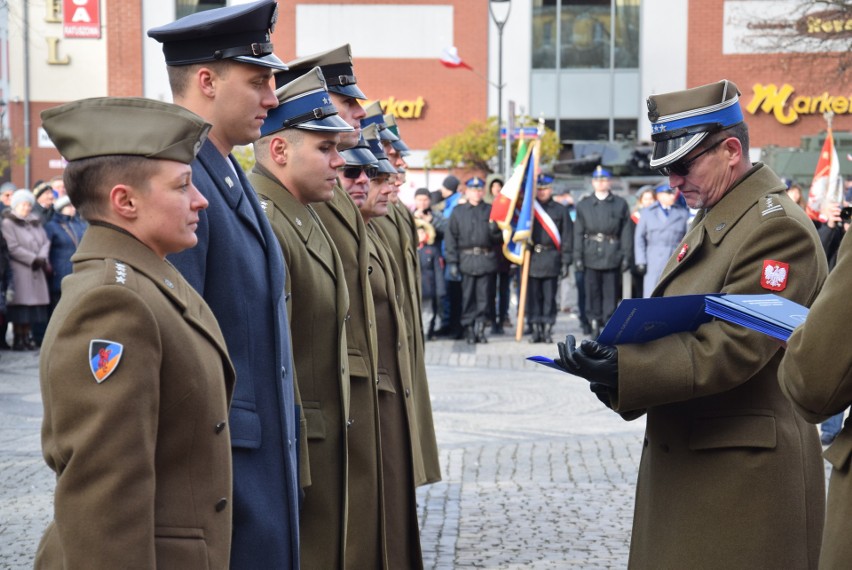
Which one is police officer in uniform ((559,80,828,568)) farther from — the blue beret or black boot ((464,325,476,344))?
the blue beret

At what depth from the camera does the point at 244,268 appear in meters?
3.66

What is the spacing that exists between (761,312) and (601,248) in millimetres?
15292

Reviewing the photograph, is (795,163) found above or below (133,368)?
below

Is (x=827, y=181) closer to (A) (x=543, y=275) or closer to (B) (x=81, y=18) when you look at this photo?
(A) (x=543, y=275)

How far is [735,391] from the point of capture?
13.9ft

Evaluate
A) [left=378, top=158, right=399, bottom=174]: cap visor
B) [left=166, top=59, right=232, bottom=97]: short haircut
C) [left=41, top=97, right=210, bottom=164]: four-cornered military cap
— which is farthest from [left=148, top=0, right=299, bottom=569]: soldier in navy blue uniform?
[left=378, top=158, right=399, bottom=174]: cap visor

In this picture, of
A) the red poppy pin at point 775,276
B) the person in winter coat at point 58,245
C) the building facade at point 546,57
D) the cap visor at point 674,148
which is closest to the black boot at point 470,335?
the person in winter coat at point 58,245

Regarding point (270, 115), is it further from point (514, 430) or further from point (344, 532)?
point (514, 430)

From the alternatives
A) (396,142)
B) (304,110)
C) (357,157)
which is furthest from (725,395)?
(396,142)

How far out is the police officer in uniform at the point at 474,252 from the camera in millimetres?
18453

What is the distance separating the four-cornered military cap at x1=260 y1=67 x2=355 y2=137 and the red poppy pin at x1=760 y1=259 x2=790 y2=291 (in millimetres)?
1552

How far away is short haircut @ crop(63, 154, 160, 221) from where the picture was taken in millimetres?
2967

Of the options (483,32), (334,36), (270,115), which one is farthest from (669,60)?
(270,115)

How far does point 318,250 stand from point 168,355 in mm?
1757
